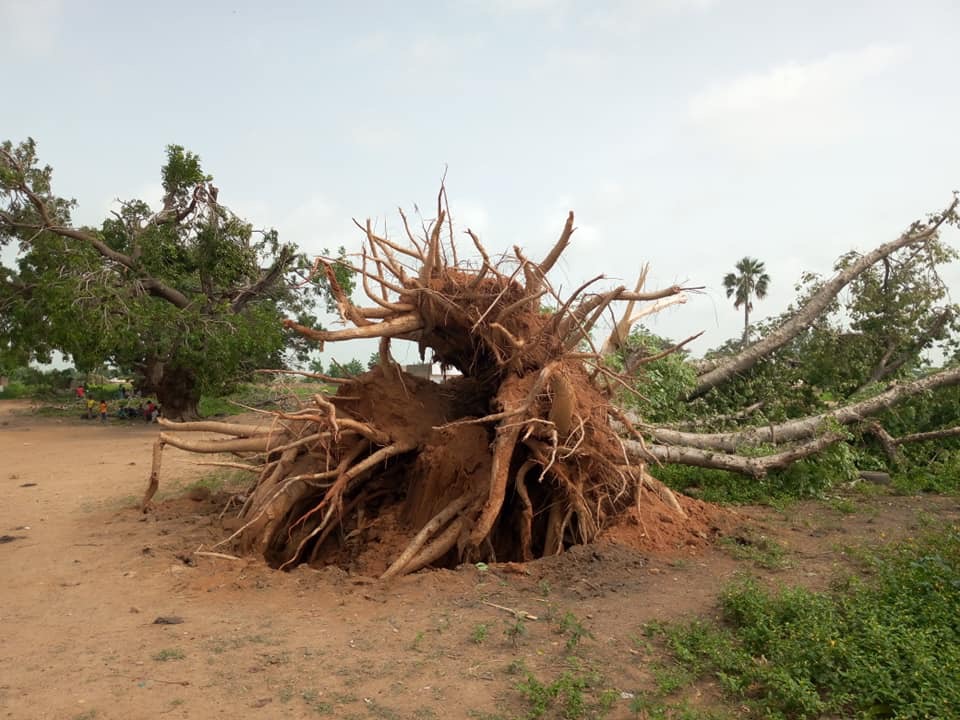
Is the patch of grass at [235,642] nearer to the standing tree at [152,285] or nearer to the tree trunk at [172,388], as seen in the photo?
the standing tree at [152,285]

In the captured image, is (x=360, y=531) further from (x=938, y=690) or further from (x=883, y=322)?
(x=883, y=322)

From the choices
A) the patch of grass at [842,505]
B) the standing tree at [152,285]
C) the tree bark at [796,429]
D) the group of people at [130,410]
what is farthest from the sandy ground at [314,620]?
the group of people at [130,410]

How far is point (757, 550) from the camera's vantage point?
5.40m

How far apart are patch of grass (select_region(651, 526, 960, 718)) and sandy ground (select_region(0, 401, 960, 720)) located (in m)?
0.26

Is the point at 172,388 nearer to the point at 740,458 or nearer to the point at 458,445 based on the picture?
the point at 458,445

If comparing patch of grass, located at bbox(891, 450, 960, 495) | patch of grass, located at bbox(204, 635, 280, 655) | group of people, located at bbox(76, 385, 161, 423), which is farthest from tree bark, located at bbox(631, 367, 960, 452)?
group of people, located at bbox(76, 385, 161, 423)

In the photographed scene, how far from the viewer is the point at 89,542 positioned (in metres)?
6.04

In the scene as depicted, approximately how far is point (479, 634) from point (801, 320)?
798 centimetres

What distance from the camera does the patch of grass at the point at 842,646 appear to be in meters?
3.04

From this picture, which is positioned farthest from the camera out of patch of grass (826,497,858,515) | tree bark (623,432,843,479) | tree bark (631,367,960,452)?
tree bark (631,367,960,452)

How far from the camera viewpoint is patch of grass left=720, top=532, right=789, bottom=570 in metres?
5.07

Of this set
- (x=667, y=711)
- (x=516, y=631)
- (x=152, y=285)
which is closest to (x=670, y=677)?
(x=667, y=711)

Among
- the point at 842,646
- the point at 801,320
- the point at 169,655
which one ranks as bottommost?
the point at 169,655

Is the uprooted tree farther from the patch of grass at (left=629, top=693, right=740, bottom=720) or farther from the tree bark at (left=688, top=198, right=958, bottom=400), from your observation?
the tree bark at (left=688, top=198, right=958, bottom=400)
